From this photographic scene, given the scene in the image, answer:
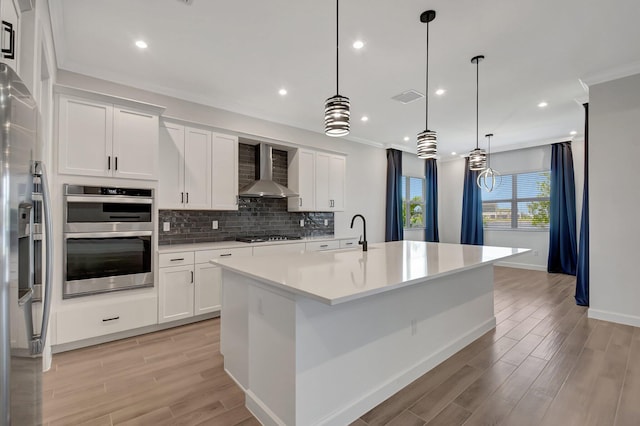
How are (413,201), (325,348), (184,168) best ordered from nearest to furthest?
(325,348)
(184,168)
(413,201)

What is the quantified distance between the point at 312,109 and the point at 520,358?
393 centimetres

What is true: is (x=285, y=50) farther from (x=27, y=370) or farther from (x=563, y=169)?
(x=563, y=169)

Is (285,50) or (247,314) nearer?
(247,314)

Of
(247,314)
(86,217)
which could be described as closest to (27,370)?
(247,314)

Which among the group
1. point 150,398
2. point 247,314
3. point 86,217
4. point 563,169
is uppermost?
point 563,169

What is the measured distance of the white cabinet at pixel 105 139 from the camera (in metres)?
2.83

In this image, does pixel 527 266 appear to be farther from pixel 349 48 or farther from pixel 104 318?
pixel 104 318

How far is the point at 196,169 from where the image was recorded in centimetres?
386

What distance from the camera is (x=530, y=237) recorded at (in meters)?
6.95

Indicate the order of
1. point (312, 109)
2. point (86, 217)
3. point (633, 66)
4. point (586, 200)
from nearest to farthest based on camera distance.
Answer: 1. point (86, 217)
2. point (633, 66)
3. point (586, 200)
4. point (312, 109)

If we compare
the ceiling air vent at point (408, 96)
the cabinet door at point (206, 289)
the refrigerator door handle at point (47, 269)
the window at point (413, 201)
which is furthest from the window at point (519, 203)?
the refrigerator door handle at point (47, 269)

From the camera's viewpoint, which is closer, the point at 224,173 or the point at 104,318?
the point at 104,318

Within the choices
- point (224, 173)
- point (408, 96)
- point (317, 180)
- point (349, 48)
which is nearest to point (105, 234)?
point (224, 173)

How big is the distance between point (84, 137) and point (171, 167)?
2.95 feet
